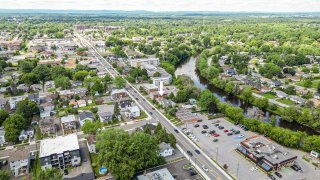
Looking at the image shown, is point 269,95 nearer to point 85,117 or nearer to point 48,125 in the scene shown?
point 85,117

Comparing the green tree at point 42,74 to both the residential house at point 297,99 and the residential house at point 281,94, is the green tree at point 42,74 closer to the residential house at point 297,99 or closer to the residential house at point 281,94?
the residential house at point 281,94

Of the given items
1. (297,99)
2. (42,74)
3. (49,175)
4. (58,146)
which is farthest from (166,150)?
(42,74)

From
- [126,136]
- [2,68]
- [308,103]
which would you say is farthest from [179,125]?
[2,68]

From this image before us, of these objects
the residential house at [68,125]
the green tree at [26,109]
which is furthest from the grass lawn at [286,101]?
the green tree at [26,109]

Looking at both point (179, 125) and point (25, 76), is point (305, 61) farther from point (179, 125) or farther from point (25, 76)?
point (25, 76)

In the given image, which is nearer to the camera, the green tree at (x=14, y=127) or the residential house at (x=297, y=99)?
the green tree at (x=14, y=127)

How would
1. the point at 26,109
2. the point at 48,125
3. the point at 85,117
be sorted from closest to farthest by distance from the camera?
1. the point at 48,125
2. the point at 85,117
3. the point at 26,109

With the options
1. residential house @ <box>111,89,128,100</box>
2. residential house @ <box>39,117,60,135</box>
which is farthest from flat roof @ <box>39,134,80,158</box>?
residential house @ <box>111,89,128,100</box>
